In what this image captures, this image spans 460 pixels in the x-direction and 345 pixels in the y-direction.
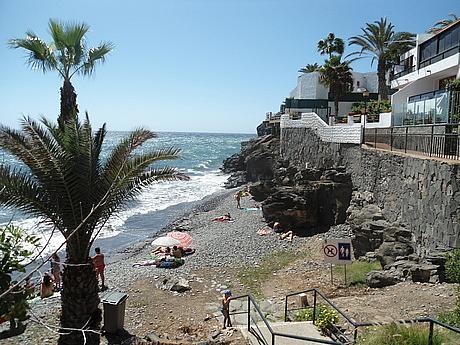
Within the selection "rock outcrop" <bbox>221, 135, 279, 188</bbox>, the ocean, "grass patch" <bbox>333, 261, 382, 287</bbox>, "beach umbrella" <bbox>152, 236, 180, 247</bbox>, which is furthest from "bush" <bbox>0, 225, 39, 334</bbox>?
"rock outcrop" <bbox>221, 135, 279, 188</bbox>

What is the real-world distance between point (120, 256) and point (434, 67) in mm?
19801

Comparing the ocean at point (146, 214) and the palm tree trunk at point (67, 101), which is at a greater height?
the palm tree trunk at point (67, 101)

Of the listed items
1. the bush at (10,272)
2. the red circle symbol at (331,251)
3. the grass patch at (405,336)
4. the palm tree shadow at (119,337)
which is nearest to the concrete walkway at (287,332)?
the grass patch at (405,336)

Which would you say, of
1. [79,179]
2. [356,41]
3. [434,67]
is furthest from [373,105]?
[79,179]

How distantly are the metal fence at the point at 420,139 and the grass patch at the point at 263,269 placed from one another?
243 inches

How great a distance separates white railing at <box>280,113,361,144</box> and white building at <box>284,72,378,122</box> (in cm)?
554

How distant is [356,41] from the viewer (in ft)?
109

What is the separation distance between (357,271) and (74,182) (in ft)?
31.7

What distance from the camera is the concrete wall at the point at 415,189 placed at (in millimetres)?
11406

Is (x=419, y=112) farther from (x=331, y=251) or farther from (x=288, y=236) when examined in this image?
(x=331, y=251)

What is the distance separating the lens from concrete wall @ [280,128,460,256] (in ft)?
37.4

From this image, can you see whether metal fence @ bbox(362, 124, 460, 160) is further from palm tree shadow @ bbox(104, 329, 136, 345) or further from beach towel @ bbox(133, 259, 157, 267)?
beach towel @ bbox(133, 259, 157, 267)

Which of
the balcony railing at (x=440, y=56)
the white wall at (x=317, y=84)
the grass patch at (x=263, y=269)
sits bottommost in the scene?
the grass patch at (x=263, y=269)

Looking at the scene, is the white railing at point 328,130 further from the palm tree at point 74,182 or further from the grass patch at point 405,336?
the grass patch at point 405,336
